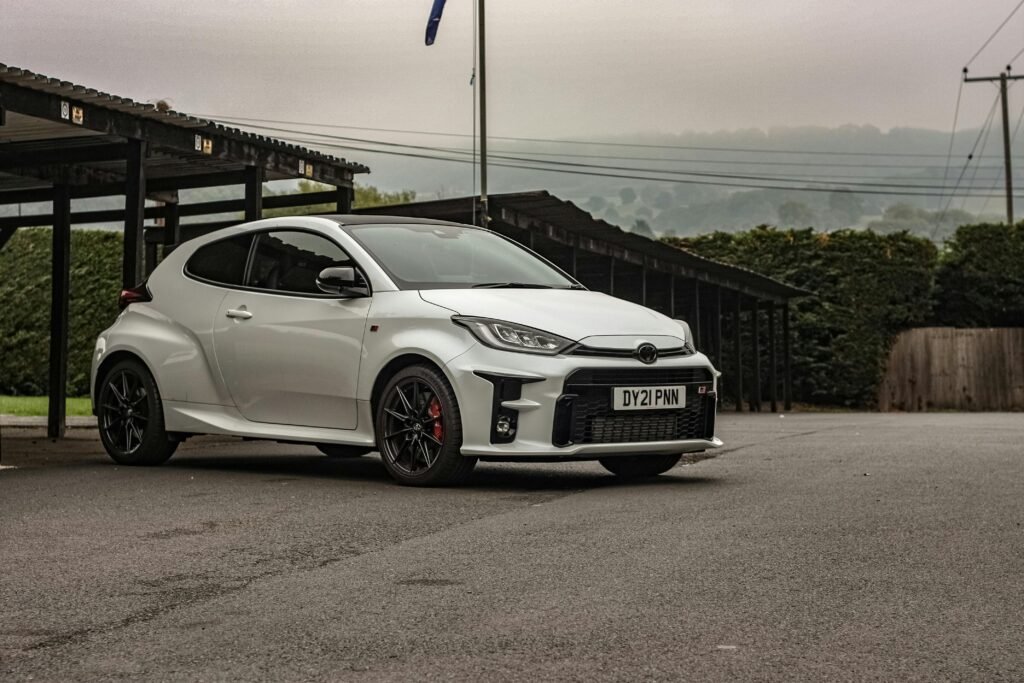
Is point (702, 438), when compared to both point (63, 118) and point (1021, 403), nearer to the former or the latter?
point (63, 118)

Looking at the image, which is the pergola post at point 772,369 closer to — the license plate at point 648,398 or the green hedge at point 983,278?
the green hedge at point 983,278

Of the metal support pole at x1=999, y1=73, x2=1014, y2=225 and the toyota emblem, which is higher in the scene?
the metal support pole at x1=999, y1=73, x2=1014, y2=225

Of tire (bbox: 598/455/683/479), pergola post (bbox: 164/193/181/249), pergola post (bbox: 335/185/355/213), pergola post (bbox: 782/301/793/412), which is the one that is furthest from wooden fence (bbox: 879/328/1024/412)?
tire (bbox: 598/455/683/479)

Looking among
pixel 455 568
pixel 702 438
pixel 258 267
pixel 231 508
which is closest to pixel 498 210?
pixel 258 267

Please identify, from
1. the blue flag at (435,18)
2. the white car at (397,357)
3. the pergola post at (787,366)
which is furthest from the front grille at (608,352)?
the pergola post at (787,366)

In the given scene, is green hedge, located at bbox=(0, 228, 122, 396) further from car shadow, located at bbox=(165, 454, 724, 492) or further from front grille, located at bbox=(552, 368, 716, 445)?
front grille, located at bbox=(552, 368, 716, 445)

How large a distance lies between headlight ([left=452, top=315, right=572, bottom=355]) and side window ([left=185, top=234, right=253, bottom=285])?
2257mm

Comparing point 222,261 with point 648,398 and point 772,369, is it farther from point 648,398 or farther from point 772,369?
point 772,369

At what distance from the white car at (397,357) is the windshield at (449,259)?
0.06 feet

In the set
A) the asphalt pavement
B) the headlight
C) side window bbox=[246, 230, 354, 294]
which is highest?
side window bbox=[246, 230, 354, 294]

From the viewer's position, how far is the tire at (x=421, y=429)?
7.57 metres

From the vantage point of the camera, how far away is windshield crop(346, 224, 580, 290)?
835 centimetres

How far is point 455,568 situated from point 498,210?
1197cm

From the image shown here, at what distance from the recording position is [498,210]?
16.8 metres
